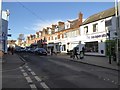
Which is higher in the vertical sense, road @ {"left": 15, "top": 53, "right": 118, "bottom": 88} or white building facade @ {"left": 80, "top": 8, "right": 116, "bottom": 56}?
white building facade @ {"left": 80, "top": 8, "right": 116, "bottom": 56}

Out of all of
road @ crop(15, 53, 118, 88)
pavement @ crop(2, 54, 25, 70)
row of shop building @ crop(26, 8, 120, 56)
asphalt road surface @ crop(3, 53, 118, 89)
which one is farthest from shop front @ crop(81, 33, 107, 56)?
asphalt road surface @ crop(3, 53, 118, 89)

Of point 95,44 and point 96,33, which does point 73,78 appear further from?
point 95,44

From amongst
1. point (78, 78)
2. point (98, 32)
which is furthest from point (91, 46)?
point (78, 78)

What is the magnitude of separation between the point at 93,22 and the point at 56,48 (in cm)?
2904

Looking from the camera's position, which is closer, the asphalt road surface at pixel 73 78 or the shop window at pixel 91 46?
the asphalt road surface at pixel 73 78

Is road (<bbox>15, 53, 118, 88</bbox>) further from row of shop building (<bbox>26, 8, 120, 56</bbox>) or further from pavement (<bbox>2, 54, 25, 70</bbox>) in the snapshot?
row of shop building (<bbox>26, 8, 120, 56</bbox>)

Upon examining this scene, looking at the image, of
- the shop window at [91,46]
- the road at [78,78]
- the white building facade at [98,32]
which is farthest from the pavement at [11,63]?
the shop window at [91,46]

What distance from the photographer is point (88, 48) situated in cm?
4269

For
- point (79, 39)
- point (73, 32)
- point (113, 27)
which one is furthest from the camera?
point (73, 32)

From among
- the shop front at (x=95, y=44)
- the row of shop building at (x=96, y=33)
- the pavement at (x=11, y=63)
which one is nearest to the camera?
the pavement at (x=11, y=63)

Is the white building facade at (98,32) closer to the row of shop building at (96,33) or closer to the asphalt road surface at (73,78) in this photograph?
the row of shop building at (96,33)

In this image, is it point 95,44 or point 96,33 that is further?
point 95,44

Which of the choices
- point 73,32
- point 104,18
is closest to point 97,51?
point 104,18

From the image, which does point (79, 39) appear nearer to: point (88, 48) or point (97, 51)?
point (88, 48)
